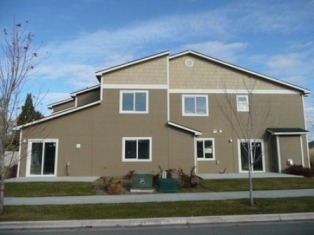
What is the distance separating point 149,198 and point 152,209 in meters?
2.52

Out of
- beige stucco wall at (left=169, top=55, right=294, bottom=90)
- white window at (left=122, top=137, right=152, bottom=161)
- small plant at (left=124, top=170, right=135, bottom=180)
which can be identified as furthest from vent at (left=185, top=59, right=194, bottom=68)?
small plant at (left=124, top=170, right=135, bottom=180)

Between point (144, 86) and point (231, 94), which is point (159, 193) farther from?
point (231, 94)

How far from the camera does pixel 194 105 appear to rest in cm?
2608

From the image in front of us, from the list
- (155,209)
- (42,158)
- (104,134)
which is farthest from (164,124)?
(155,209)

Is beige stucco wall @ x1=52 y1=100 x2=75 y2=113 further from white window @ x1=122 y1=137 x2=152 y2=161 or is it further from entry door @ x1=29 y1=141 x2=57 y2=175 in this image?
white window @ x1=122 y1=137 x2=152 y2=161

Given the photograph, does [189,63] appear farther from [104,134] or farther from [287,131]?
[287,131]

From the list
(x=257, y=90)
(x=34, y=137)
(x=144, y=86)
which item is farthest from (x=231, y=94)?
(x=34, y=137)

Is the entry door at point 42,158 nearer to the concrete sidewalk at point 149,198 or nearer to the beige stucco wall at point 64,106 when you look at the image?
the beige stucco wall at point 64,106

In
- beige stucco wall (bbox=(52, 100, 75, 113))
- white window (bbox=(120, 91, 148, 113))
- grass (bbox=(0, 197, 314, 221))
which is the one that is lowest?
grass (bbox=(0, 197, 314, 221))

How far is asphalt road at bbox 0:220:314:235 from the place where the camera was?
870 cm

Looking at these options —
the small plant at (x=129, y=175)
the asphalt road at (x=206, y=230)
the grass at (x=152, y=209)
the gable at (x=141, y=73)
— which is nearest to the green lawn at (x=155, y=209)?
the grass at (x=152, y=209)

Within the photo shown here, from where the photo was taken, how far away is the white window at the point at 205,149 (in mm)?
25328

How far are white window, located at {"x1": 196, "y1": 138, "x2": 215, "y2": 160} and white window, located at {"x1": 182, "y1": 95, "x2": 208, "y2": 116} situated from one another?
213 centimetres

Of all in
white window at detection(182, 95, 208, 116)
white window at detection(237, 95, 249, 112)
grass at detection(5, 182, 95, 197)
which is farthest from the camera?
white window at detection(237, 95, 249, 112)
